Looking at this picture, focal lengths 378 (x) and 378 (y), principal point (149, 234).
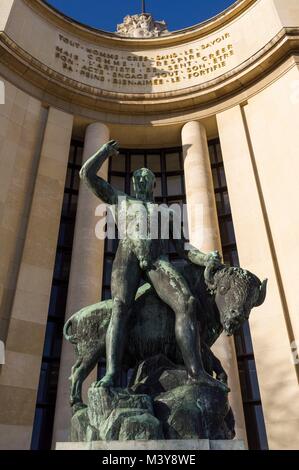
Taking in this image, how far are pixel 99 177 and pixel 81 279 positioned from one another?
8.86m

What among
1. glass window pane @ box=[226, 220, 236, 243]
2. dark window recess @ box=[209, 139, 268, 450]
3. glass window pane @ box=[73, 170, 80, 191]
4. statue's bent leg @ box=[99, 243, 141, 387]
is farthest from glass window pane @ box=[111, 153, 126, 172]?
statue's bent leg @ box=[99, 243, 141, 387]

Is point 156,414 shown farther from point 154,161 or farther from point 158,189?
point 154,161

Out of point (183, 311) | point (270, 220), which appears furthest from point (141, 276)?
point (270, 220)

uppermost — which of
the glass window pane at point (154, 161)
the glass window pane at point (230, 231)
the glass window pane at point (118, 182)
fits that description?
the glass window pane at point (154, 161)

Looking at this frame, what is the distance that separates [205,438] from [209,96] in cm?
1823

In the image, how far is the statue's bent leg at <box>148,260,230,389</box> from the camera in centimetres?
429

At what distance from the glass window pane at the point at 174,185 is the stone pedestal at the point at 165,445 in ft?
56.0

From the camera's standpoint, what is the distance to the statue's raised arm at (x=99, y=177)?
18.4 feet

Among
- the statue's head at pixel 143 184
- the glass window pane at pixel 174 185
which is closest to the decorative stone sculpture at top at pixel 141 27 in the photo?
the glass window pane at pixel 174 185

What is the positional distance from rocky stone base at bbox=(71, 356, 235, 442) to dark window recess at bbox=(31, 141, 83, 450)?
1004 cm

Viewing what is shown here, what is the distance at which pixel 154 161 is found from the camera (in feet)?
70.9

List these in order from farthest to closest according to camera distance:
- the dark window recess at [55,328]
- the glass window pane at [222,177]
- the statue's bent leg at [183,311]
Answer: the glass window pane at [222,177], the dark window recess at [55,328], the statue's bent leg at [183,311]

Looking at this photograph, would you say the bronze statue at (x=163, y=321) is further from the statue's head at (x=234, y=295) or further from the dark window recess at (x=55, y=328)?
the dark window recess at (x=55, y=328)

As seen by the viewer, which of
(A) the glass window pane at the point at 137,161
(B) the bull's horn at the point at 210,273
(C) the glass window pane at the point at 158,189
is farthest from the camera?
(A) the glass window pane at the point at 137,161
